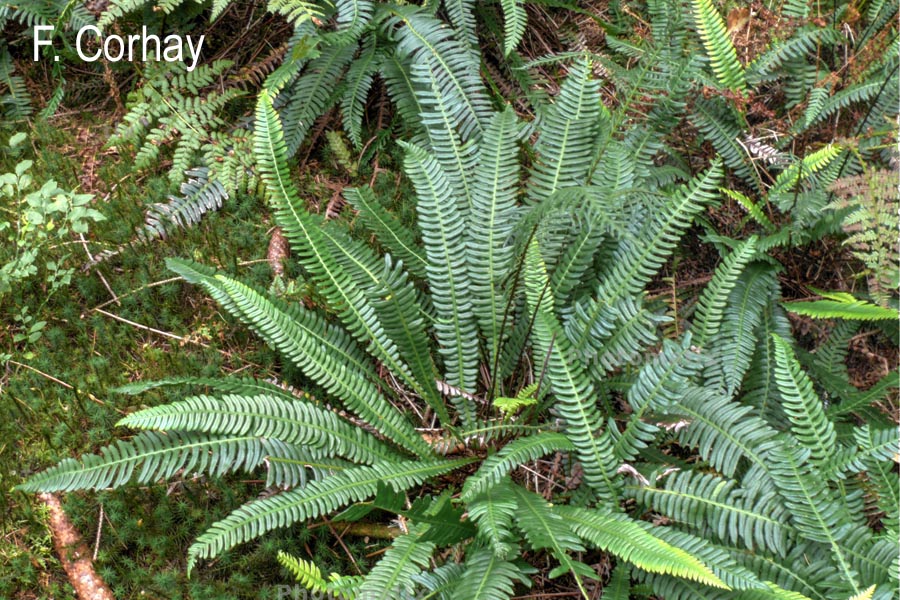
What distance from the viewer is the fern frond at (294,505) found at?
249 cm

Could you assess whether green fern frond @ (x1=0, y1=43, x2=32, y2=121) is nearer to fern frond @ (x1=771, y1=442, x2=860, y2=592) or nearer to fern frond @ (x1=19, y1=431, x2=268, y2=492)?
fern frond @ (x1=19, y1=431, x2=268, y2=492)

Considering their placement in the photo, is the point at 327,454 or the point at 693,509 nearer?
the point at 693,509

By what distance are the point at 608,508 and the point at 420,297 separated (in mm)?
1130

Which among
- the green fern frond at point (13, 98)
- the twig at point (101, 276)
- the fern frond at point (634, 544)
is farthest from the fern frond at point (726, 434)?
the green fern frond at point (13, 98)

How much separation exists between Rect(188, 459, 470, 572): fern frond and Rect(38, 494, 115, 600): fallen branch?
1.60 feet

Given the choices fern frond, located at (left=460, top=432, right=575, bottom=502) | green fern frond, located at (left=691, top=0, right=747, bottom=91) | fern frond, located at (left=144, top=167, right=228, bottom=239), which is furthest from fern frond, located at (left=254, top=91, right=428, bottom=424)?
green fern frond, located at (left=691, top=0, right=747, bottom=91)

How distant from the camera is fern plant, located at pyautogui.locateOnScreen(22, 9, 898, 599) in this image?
2.53 meters

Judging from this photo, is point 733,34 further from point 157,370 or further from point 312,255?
point 157,370

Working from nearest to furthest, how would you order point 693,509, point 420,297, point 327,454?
point 693,509 < point 327,454 < point 420,297

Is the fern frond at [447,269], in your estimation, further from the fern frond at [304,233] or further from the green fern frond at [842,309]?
the green fern frond at [842,309]

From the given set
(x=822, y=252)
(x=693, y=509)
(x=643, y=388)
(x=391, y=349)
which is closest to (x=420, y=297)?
(x=391, y=349)

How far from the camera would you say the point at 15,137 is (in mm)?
3732

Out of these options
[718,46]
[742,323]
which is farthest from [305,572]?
[718,46]

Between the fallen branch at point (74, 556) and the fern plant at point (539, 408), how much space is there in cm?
30
